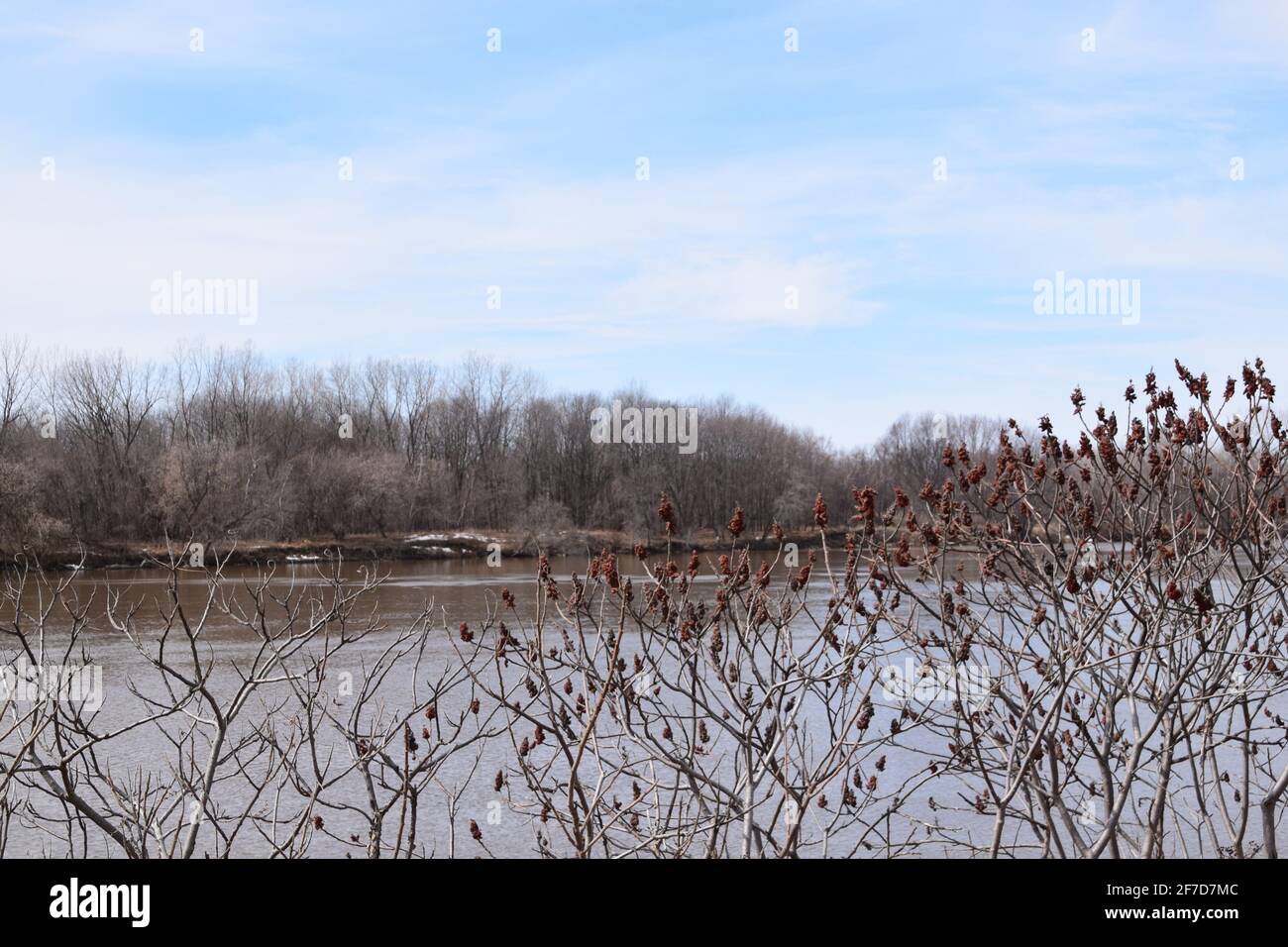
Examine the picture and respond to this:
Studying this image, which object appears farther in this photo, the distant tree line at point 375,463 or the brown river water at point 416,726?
the distant tree line at point 375,463

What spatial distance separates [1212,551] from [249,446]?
61191mm

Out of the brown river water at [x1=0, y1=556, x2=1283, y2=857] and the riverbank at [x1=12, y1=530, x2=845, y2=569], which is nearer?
the brown river water at [x1=0, y1=556, x2=1283, y2=857]

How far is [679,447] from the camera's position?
60.0 metres

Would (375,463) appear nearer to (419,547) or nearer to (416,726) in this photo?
(419,547)

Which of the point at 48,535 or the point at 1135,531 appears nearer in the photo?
the point at 1135,531

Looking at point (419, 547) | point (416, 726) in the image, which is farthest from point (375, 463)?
point (416, 726)

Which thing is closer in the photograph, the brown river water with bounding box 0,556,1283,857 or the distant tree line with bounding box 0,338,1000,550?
the brown river water with bounding box 0,556,1283,857

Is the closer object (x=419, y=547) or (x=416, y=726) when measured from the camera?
(x=416, y=726)

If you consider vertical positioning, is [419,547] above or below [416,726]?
below

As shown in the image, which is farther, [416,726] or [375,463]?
[375,463]

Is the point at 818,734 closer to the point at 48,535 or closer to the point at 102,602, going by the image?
the point at 102,602

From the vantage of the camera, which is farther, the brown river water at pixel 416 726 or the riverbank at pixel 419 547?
the riverbank at pixel 419 547
